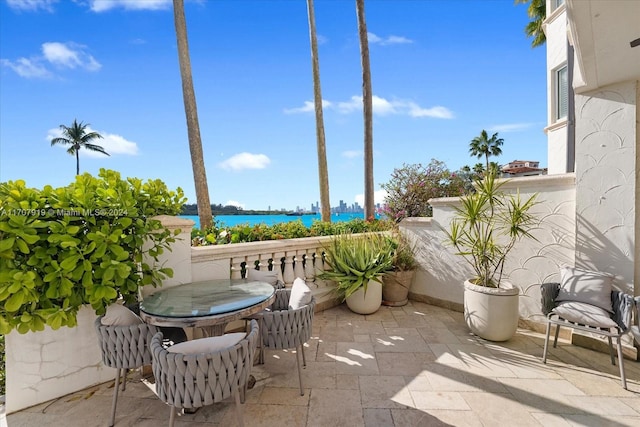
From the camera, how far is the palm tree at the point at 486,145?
25734 mm

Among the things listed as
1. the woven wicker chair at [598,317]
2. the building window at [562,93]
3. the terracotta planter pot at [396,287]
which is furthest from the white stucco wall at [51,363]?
the building window at [562,93]

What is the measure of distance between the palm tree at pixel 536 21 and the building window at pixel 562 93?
5013 millimetres

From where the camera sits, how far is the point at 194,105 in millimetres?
6465

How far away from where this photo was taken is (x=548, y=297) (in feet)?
9.53

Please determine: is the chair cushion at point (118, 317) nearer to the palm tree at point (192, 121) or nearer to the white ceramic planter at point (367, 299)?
the white ceramic planter at point (367, 299)

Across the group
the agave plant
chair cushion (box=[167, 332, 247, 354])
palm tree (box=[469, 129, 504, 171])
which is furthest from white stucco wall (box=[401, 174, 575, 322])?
palm tree (box=[469, 129, 504, 171])

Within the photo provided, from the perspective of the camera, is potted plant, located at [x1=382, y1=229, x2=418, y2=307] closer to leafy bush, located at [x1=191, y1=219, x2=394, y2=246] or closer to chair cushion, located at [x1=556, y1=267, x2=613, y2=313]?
leafy bush, located at [x1=191, y1=219, x2=394, y2=246]

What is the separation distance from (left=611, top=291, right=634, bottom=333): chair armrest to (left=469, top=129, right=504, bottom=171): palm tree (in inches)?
1066

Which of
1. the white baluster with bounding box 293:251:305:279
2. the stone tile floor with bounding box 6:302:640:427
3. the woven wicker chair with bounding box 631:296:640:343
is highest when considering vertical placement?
the white baluster with bounding box 293:251:305:279

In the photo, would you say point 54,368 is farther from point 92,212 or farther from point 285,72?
point 285,72

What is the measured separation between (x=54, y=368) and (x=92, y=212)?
143cm

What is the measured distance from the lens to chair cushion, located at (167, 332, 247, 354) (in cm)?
156

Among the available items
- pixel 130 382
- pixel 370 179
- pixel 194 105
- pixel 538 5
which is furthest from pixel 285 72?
pixel 538 5

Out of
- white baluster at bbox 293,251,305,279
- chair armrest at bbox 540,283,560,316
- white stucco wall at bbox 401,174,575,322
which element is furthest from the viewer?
white baluster at bbox 293,251,305,279
